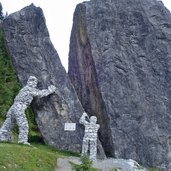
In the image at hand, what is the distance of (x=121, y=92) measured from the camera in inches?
982

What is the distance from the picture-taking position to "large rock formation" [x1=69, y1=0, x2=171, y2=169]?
961 inches

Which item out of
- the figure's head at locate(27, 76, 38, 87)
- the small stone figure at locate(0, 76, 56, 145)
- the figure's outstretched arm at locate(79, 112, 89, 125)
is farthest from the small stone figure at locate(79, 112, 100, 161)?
the figure's head at locate(27, 76, 38, 87)

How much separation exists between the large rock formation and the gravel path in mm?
1340

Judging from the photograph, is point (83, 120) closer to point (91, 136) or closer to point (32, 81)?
point (91, 136)

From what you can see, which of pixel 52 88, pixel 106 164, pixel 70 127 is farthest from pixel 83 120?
pixel 106 164

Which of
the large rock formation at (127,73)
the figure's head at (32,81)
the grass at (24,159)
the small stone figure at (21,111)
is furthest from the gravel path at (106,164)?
the figure's head at (32,81)

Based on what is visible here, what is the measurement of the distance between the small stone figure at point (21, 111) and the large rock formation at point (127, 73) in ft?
11.7

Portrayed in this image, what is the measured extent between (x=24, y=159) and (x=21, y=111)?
4.52 meters

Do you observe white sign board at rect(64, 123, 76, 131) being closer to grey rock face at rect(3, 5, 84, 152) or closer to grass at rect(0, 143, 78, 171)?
grey rock face at rect(3, 5, 84, 152)

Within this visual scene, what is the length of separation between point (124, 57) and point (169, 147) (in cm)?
542

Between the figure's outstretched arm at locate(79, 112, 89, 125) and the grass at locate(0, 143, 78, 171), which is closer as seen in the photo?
the grass at locate(0, 143, 78, 171)

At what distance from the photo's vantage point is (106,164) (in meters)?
22.1

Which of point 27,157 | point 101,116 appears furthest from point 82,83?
point 27,157

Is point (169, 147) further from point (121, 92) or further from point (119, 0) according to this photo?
point (119, 0)
